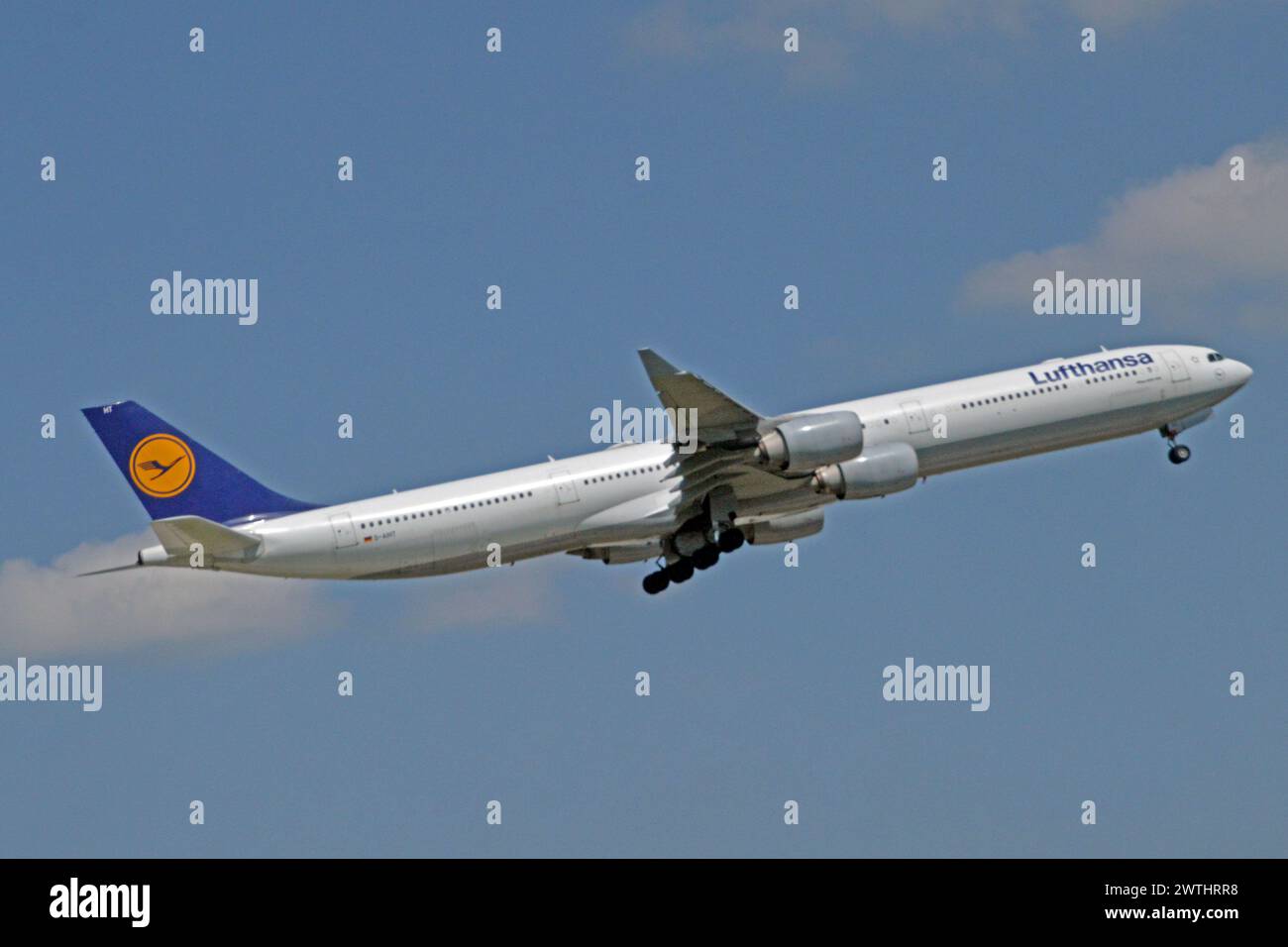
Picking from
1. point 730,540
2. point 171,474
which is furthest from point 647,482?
point 171,474

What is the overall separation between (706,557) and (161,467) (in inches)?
720

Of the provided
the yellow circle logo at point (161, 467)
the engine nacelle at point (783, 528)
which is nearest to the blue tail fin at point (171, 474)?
the yellow circle logo at point (161, 467)

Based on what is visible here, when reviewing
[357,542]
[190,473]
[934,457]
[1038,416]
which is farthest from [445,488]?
[1038,416]

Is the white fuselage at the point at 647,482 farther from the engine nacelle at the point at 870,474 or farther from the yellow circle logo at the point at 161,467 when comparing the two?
the yellow circle logo at the point at 161,467

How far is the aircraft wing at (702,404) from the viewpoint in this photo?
5844cm

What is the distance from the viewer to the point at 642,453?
63.0 metres

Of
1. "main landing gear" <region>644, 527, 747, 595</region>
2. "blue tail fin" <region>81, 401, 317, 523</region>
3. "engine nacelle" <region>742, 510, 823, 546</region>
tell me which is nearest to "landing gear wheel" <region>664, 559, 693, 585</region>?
"main landing gear" <region>644, 527, 747, 595</region>

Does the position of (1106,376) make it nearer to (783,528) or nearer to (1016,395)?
(1016,395)

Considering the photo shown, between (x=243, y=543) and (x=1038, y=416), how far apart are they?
26.8 meters

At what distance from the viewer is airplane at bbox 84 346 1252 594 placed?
59.2 m

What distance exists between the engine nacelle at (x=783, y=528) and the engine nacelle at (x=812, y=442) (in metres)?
7.05

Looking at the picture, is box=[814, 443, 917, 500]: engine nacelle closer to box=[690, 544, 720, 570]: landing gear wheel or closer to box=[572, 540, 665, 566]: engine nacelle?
box=[690, 544, 720, 570]: landing gear wheel

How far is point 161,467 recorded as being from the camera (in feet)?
199
